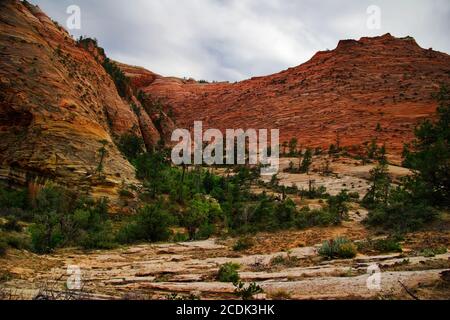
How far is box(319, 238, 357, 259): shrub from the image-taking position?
1219 cm

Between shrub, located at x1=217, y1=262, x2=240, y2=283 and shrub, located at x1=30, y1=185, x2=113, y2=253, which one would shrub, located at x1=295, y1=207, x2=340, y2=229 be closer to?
shrub, located at x1=30, y1=185, x2=113, y2=253

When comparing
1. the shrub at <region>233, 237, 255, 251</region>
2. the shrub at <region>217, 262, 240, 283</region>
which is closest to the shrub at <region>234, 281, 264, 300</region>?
the shrub at <region>217, 262, 240, 283</region>

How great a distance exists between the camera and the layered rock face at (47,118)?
1136 inches

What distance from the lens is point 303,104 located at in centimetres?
6819

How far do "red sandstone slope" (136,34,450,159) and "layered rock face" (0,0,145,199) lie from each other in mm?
31976

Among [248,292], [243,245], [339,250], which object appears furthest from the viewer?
[243,245]

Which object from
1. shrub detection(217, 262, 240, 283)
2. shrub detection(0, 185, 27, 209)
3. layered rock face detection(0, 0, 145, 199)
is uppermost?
layered rock face detection(0, 0, 145, 199)

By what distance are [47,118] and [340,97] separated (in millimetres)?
49699

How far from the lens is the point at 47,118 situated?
31797 mm

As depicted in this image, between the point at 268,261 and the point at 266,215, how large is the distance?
13.3 m

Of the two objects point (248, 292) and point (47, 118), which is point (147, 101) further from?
point (248, 292)

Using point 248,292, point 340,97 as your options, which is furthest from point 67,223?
point 340,97
